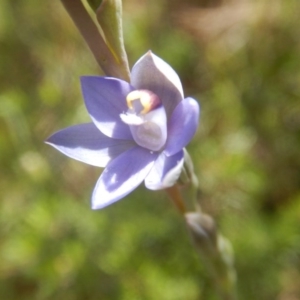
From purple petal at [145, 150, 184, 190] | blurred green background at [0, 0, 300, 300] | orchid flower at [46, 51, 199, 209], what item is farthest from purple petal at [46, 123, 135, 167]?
blurred green background at [0, 0, 300, 300]

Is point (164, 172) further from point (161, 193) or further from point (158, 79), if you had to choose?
point (161, 193)

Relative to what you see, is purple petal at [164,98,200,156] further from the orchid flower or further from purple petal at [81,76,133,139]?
purple petal at [81,76,133,139]

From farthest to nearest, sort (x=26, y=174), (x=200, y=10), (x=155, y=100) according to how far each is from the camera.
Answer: (x=200, y=10) → (x=26, y=174) → (x=155, y=100)

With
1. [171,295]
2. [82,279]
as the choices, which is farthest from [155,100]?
[82,279]

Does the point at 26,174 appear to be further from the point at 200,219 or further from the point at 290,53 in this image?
the point at 290,53

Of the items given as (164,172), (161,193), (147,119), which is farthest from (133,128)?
(161,193)

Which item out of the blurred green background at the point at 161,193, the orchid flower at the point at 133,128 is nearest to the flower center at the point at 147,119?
the orchid flower at the point at 133,128

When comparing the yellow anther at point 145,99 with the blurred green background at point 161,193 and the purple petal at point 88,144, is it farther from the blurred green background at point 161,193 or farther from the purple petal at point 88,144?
the blurred green background at point 161,193
